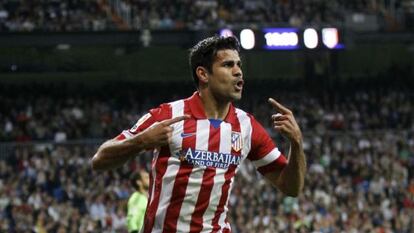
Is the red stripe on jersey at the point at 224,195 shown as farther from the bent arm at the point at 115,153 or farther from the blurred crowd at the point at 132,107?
the blurred crowd at the point at 132,107

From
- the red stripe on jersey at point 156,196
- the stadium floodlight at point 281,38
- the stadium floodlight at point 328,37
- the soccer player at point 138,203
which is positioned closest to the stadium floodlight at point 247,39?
the stadium floodlight at point 281,38

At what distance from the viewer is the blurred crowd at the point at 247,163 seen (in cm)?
1933

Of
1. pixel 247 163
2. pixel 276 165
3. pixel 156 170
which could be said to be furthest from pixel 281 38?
pixel 156 170

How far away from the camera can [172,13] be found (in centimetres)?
2619

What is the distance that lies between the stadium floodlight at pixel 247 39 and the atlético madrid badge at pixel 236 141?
56.7 ft

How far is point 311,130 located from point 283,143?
388 cm

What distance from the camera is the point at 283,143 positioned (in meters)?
22.6

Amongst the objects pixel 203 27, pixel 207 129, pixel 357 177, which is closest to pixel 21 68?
pixel 203 27

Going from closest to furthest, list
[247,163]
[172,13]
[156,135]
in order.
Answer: [156,135] < [247,163] < [172,13]

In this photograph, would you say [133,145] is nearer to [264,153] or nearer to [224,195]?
[224,195]

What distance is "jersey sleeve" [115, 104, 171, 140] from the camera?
506 cm

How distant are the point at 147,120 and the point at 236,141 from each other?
497 mm

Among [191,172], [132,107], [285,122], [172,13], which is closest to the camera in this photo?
[285,122]

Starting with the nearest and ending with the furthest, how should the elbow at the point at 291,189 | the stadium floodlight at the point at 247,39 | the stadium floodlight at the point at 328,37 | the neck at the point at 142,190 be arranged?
the elbow at the point at 291,189, the neck at the point at 142,190, the stadium floodlight at the point at 247,39, the stadium floodlight at the point at 328,37
